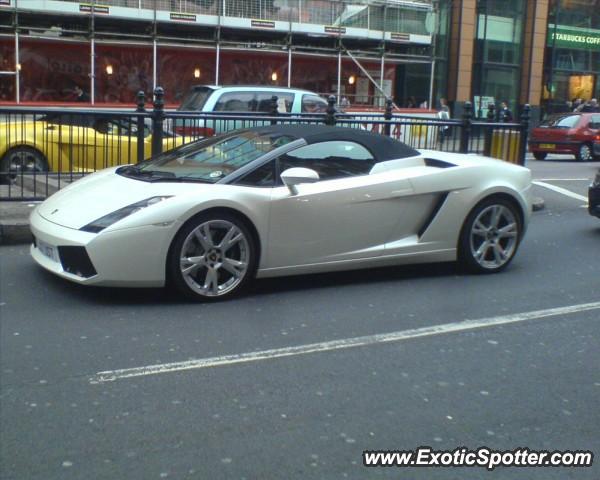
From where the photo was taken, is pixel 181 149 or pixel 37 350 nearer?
pixel 37 350

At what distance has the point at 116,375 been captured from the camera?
4852 millimetres

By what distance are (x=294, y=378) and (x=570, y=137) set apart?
2085cm

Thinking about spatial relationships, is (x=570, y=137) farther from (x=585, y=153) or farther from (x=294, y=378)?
(x=294, y=378)

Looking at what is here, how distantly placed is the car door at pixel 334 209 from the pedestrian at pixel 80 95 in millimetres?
19792

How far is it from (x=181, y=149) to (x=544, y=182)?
929 centimetres

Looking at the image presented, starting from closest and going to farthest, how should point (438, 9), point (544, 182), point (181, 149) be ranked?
point (181, 149) → point (544, 182) → point (438, 9)

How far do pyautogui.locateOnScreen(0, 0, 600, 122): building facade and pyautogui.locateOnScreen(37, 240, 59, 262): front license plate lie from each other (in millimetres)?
18670

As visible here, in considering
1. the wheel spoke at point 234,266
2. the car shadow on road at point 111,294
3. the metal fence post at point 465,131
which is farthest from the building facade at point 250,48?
the wheel spoke at point 234,266

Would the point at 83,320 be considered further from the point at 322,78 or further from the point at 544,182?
the point at 322,78

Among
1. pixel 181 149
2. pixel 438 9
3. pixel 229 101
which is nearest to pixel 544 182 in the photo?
pixel 229 101

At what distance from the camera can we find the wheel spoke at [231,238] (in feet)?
21.1

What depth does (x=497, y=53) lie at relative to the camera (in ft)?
121

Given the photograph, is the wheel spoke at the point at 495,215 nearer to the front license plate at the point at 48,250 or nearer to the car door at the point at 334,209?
the car door at the point at 334,209

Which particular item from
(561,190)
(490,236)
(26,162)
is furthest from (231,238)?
(561,190)
